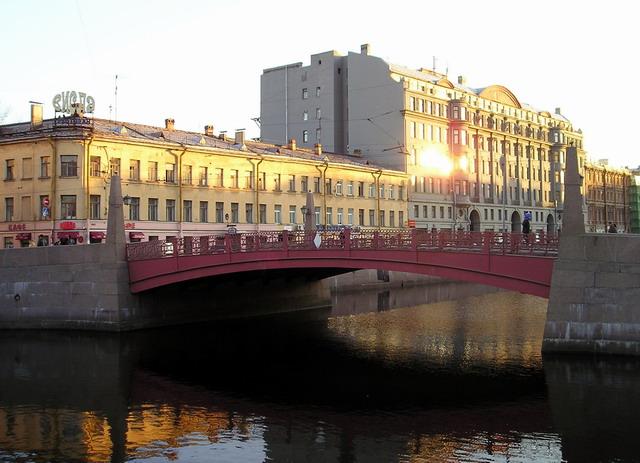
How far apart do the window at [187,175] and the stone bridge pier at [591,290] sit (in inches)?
1333

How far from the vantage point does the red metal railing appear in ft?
99.5

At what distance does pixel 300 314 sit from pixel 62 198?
1851 cm

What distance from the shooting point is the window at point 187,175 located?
184ft

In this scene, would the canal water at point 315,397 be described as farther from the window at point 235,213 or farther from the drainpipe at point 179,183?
the window at point 235,213

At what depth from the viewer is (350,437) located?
2011 centimetres

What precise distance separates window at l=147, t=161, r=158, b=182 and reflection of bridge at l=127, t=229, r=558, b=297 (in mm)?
14829

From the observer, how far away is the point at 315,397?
984 inches

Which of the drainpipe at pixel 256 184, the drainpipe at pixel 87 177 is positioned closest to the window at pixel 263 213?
the drainpipe at pixel 256 184

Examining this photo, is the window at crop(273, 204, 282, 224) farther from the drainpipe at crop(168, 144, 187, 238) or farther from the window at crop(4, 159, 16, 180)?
the window at crop(4, 159, 16, 180)

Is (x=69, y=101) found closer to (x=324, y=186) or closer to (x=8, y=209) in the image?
(x=8, y=209)

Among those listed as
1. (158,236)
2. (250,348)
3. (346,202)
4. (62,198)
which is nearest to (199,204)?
(158,236)

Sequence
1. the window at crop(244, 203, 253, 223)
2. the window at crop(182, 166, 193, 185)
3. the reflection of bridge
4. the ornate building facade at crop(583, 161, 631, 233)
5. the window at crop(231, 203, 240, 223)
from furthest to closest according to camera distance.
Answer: the ornate building facade at crop(583, 161, 631, 233)
the window at crop(244, 203, 253, 223)
the window at crop(231, 203, 240, 223)
the window at crop(182, 166, 193, 185)
the reflection of bridge

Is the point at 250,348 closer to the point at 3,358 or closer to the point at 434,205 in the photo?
the point at 3,358

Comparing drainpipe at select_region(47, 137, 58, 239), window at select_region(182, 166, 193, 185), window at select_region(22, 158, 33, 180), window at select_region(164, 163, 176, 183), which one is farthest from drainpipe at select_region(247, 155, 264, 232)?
window at select_region(22, 158, 33, 180)
